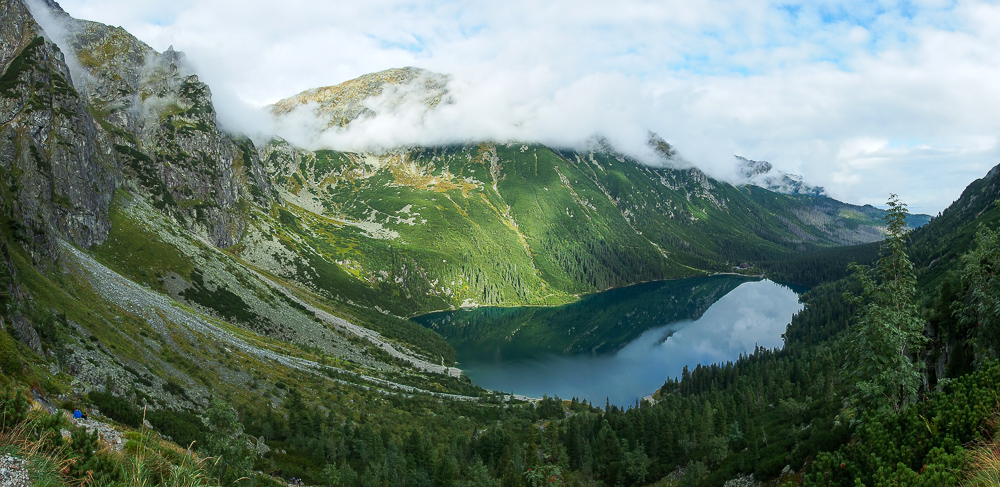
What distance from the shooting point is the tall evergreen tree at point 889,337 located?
20.9m

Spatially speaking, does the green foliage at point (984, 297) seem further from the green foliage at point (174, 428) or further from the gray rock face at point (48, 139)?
the gray rock face at point (48, 139)

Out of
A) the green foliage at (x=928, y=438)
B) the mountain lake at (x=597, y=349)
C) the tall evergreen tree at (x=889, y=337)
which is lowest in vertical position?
the mountain lake at (x=597, y=349)

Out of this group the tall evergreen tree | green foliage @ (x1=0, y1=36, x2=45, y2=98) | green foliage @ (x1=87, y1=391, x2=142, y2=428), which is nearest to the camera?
the tall evergreen tree

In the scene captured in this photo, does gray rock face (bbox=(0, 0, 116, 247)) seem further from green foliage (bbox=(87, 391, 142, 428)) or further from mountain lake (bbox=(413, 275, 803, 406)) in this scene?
mountain lake (bbox=(413, 275, 803, 406))

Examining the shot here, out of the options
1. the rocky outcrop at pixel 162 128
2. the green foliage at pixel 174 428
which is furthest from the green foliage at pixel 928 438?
the rocky outcrop at pixel 162 128

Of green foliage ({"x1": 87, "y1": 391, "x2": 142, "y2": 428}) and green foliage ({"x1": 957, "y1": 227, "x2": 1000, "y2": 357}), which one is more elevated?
green foliage ({"x1": 957, "y1": 227, "x2": 1000, "y2": 357})

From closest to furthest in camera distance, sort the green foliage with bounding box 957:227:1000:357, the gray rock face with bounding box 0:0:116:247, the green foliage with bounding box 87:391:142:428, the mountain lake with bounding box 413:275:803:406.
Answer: the green foliage with bounding box 957:227:1000:357
the green foliage with bounding box 87:391:142:428
the gray rock face with bounding box 0:0:116:247
the mountain lake with bounding box 413:275:803:406

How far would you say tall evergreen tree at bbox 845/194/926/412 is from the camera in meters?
20.9

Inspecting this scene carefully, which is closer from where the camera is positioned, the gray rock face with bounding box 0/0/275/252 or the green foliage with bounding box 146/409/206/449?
the green foliage with bounding box 146/409/206/449

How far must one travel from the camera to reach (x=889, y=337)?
20812mm

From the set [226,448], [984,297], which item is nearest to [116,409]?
[226,448]

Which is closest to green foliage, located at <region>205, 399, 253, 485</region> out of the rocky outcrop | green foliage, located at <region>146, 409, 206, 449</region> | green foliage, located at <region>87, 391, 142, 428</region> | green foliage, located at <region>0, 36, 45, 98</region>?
green foliage, located at <region>87, 391, 142, 428</region>

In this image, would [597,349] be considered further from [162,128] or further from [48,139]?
[162,128]

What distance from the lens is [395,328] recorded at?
496 ft
